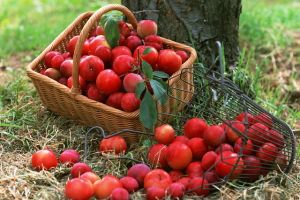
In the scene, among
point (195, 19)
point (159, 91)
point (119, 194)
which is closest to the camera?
point (119, 194)

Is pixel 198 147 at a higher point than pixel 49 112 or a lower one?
higher

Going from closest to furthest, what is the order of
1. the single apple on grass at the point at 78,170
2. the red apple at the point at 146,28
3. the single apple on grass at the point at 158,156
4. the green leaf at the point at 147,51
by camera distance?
the single apple on grass at the point at 78,170 → the single apple on grass at the point at 158,156 → the green leaf at the point at 147,51 → the red apple at the point at 146,28

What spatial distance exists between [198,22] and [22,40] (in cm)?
243

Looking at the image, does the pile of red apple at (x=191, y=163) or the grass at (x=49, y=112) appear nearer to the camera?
the pile of red apple at (x=191, y=163)

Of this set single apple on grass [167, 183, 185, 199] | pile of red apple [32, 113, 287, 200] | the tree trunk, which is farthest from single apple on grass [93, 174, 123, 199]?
the tree trunk

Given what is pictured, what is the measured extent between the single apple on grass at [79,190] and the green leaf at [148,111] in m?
0.51

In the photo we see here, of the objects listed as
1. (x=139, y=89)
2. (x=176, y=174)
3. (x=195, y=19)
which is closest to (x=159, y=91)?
(x=139, y=89)

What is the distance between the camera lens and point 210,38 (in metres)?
2.83

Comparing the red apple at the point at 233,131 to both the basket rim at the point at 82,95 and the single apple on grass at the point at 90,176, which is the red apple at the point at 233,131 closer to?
the basket rim at the point at 82,95

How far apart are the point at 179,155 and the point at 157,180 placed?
7.7 inches

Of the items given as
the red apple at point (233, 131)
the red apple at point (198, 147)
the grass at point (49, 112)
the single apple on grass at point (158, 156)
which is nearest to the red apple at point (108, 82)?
the grass at point (49, 112)

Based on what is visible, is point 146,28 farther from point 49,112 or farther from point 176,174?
point 176,174

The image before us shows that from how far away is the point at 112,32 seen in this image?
236 centimetres

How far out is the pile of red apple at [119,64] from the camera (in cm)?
218
